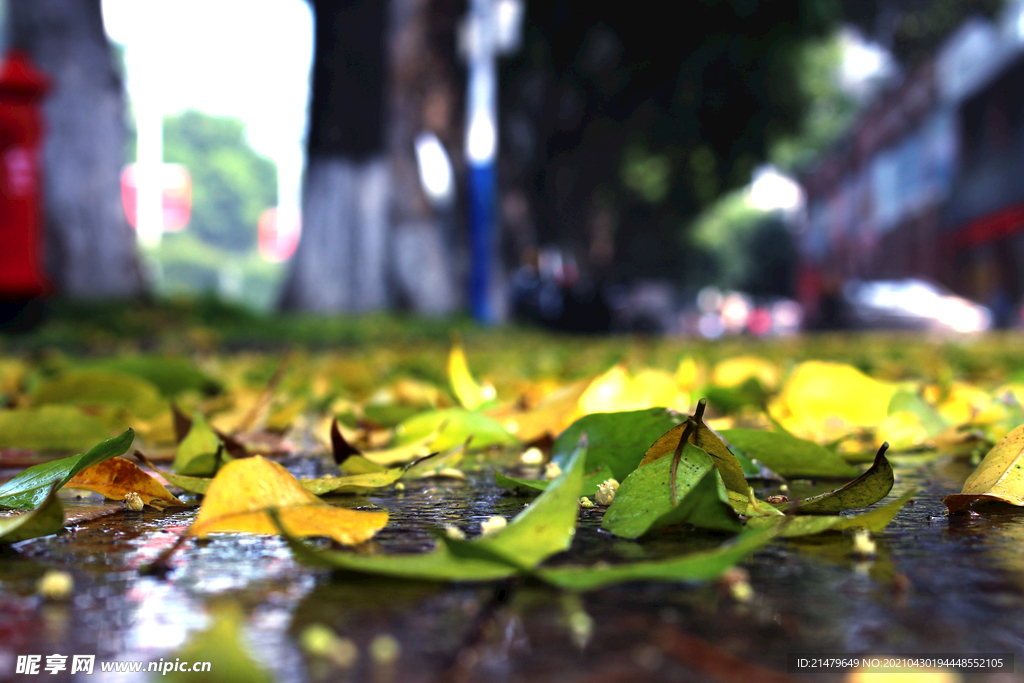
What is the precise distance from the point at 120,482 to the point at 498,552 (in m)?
0.69

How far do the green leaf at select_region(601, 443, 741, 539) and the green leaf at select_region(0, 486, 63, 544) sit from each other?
0.58 metres

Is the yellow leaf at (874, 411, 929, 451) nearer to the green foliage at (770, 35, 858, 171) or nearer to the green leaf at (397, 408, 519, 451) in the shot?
the green leaf at (397, 408, 519, 451)

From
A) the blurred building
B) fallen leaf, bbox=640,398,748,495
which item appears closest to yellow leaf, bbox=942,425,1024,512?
fallen leaf, bbox=640,398,748,495

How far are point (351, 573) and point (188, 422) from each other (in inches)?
39.6

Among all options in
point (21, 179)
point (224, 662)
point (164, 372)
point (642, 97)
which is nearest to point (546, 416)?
point (224, 662)

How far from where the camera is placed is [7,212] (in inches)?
299

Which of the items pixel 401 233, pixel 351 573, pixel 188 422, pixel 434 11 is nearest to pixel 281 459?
pixel 188 422

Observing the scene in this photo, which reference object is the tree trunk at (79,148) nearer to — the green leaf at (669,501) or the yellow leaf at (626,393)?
the yellow leaf at (626,393)

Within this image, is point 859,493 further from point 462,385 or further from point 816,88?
point 816,88

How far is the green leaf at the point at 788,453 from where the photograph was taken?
133cm

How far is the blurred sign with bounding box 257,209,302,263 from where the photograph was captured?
2448 inches

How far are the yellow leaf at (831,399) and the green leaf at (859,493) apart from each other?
0.82m

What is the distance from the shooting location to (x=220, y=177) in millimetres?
83125

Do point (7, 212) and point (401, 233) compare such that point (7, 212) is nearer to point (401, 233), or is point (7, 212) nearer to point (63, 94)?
point (63, 94)
